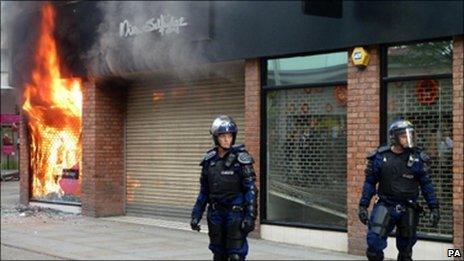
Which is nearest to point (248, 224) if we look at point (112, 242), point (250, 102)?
point (112, 242)

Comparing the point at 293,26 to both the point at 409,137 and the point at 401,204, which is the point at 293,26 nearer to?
the point at 409,137

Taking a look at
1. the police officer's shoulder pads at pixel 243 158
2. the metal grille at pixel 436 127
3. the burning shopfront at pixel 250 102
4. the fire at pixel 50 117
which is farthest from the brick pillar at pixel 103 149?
the police officer's shoulder pads at pixel 243 158

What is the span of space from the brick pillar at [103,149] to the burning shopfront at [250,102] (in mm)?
28

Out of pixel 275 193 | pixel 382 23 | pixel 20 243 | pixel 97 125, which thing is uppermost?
pixel 382 23

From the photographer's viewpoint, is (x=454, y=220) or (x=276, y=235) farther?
(x=276, y=235)

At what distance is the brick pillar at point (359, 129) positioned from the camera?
8.93 meters

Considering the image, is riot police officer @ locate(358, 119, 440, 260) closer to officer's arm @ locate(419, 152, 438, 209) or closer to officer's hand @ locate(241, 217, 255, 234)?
officer's arm @ locate(419, 152, 438, 209)

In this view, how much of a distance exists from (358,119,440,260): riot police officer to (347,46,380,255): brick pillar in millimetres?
2209

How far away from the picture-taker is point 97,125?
522 inches

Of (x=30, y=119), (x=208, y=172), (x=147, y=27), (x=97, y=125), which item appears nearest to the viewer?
(x=208, y=172)

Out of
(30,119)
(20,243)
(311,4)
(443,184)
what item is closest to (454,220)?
(443,184)

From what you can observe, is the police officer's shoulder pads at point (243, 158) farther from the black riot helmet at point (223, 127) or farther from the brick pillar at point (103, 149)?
the brick pillar at point (103, 149)

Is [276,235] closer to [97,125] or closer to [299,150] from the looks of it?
[299,150]

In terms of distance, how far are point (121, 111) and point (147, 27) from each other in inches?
93.0
